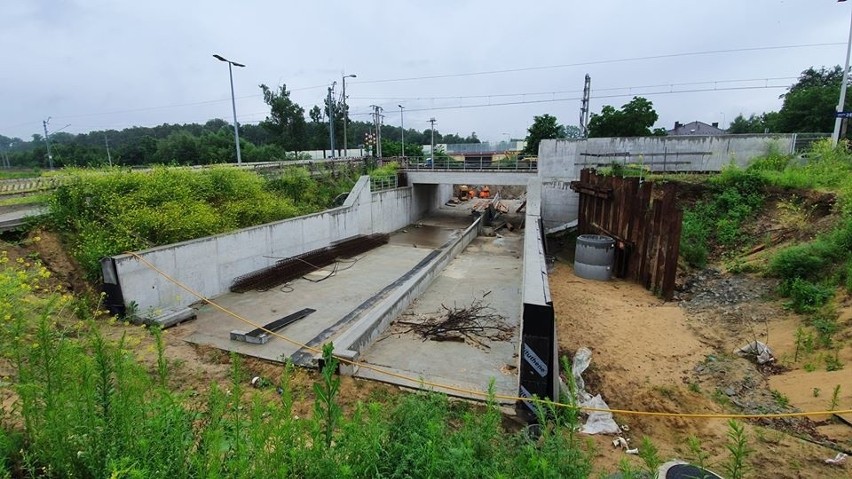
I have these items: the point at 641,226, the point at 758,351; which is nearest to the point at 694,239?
the point at 641,226

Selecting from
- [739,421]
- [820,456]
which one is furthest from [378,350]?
[820,456]

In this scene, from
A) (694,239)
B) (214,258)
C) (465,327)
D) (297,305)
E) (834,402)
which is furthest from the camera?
(694,239)

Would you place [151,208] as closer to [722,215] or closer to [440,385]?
[440,385]

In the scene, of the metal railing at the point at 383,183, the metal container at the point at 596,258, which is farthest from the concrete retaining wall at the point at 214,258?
the metal container at the point at 596,258

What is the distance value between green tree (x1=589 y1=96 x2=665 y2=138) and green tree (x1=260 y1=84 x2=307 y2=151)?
31.0 metres

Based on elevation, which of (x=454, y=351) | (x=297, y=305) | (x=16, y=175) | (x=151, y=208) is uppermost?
(x=16, y=175)

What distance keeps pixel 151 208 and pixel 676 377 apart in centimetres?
1321

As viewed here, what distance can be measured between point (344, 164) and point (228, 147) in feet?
111

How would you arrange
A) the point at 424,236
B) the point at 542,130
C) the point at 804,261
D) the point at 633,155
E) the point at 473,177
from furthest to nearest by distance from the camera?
the point at 542,130, the point at 473,177, the point at 424,236, the point at 633,155, the point at 804,261

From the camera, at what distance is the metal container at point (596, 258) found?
44.0 feet

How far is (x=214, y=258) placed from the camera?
12062 mm

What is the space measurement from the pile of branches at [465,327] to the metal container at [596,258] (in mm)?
5058

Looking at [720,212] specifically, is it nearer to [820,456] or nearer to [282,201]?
[820,456]

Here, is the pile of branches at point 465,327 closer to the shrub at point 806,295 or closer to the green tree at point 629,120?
the shrub at point 806,295
